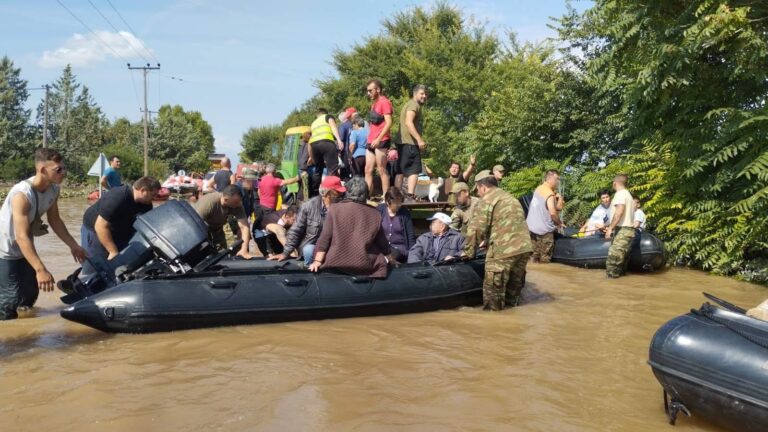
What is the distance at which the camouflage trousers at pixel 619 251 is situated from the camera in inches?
415

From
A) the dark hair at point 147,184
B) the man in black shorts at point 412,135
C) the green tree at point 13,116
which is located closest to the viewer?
the dark hair at point 147,184

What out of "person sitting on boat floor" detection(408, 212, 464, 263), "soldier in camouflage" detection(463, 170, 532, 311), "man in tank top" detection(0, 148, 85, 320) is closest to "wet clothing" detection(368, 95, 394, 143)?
"person sitting on boat floor" detection(408, 212, 464, 263)

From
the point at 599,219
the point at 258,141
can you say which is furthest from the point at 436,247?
the point at 258,141

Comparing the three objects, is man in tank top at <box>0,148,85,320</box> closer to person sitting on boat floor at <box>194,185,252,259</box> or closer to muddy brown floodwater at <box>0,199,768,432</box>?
muddy brown floodwater at <box>0,199,768,432</box>

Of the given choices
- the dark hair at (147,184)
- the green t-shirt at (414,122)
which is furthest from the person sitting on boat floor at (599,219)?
the dark hair at (147,184)

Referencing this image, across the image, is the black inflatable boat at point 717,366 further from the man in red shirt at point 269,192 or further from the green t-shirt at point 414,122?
the man in red shirt at point 269,192

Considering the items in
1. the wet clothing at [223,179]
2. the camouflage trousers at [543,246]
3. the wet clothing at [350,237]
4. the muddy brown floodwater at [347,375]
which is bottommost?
the muddy brown floodwater at [347,375]

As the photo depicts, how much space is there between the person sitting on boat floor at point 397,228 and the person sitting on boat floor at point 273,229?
1.42 m

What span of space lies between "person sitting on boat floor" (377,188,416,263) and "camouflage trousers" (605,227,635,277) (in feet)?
12.7

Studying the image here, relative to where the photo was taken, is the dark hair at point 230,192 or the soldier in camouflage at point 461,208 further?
the soldier in camouflage at point 461,208

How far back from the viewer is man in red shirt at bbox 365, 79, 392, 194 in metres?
9.80

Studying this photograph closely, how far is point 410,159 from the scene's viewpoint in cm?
1045

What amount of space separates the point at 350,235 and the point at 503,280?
6.27ft

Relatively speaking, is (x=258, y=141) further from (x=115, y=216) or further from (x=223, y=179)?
(x=115, y=216)
